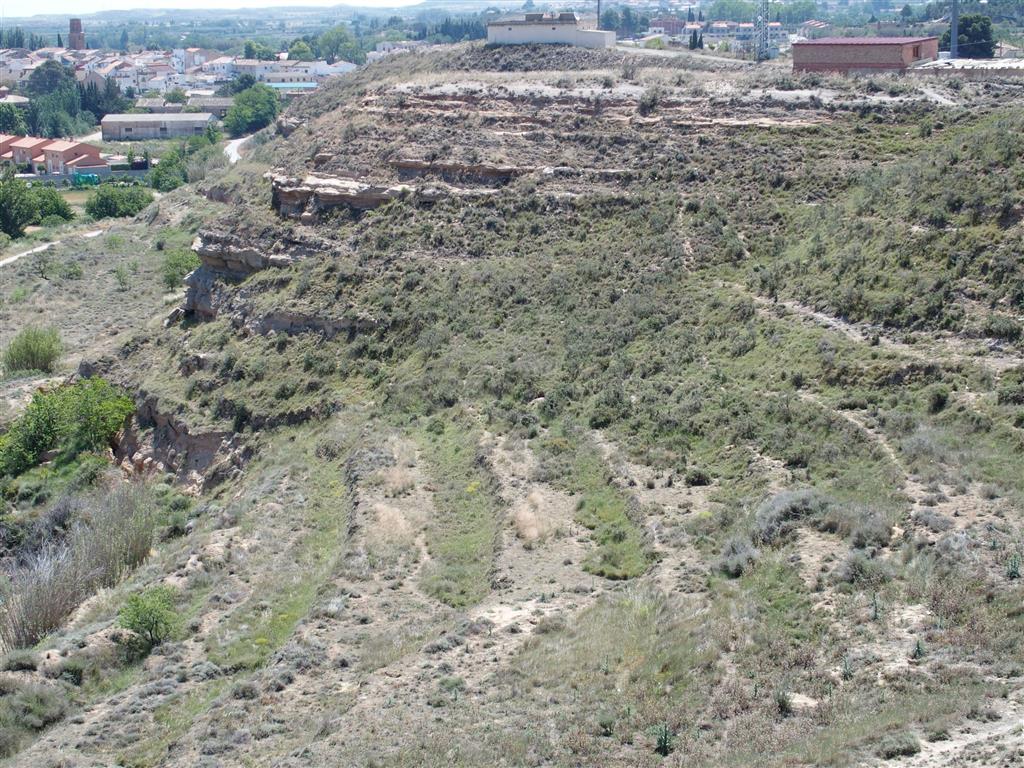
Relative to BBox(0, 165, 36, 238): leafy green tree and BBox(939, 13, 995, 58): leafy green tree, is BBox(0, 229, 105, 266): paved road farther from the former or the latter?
BBox(939, 13, 995, 58): leafy green tree

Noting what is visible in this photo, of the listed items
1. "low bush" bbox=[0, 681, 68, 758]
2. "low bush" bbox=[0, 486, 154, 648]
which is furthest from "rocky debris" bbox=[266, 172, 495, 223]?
"low bush" bbox=[0, 681, 68, 758]

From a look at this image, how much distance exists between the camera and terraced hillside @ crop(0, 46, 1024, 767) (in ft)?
51.8

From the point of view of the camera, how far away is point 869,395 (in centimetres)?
2383

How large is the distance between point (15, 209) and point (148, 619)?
198ft

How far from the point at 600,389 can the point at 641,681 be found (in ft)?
42.9

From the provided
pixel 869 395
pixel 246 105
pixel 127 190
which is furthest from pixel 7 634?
pixel 246 105

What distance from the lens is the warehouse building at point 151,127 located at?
122 meters

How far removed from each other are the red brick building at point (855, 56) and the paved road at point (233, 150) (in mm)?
43616

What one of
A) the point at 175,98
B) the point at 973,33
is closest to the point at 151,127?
the point at 175,98

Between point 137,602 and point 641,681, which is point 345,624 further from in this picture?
point 641,681

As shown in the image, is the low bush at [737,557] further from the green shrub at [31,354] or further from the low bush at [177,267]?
the low bush at [177,267]

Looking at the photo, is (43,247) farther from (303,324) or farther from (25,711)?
(25,711)

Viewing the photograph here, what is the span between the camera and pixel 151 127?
404 feet

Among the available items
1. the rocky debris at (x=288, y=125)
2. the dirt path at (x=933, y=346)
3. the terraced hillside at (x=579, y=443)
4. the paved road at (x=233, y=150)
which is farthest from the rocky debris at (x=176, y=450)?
the paved road at (x=233, y=150)
